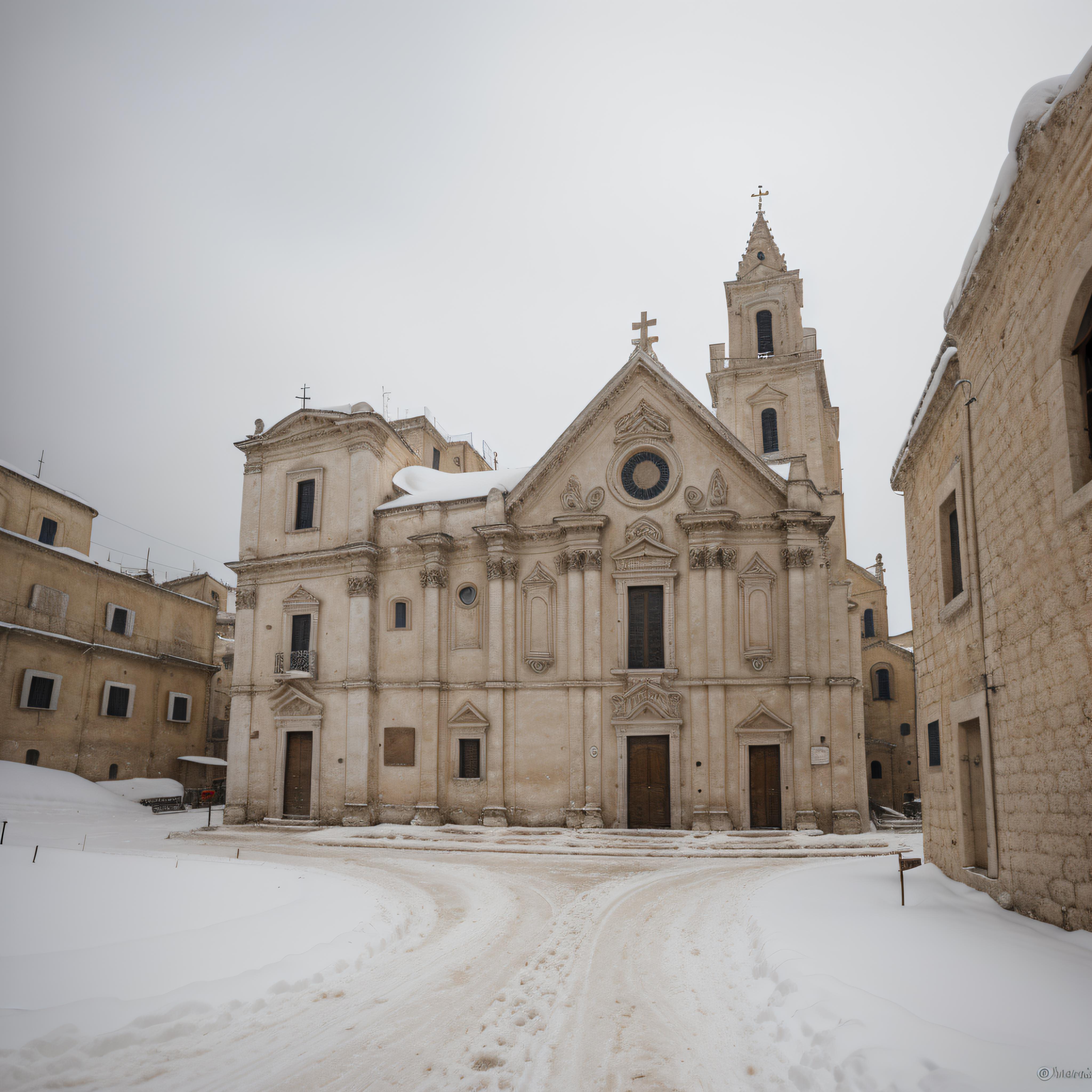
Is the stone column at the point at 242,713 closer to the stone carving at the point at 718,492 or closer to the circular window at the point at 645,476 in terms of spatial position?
the circular window at the point at 645,476

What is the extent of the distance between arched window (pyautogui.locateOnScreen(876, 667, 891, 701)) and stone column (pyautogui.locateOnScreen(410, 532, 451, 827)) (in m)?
26.8

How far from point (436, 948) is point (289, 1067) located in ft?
14.2

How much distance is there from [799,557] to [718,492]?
10.9 ft

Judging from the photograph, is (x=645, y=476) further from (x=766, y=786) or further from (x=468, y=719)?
(x=766, y=786)

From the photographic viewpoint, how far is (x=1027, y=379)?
9023mm

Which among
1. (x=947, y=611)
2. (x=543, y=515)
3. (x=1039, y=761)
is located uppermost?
(x=543, y=515)

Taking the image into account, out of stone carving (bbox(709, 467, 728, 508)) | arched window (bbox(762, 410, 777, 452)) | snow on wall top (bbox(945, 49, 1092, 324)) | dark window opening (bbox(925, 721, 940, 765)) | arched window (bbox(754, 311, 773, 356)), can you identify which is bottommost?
dark window opening (bbox(925, 721, 940, 765))

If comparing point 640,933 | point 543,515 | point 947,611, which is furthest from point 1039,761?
point 543,515

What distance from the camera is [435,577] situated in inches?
1138

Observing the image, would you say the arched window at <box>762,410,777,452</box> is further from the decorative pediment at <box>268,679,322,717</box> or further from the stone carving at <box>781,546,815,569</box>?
the decorative pediment at <box>268,679,322,717</box>

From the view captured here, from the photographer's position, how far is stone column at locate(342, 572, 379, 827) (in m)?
28.3

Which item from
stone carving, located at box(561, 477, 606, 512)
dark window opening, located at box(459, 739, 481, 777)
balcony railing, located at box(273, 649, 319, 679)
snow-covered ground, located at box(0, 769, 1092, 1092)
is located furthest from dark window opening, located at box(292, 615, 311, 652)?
snow-covered ground, located at box(0, 769, 1092, 1092)

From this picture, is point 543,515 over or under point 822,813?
over

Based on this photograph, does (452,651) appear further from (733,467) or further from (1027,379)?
(1027,379)
